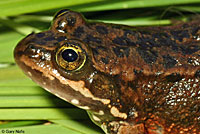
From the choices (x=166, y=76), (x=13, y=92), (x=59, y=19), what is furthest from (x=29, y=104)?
(x=166, y=76)

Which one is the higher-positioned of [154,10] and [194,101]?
[154,10]

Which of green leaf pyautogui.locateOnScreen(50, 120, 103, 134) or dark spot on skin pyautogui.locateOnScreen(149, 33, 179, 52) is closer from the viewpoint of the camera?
dark spot on skin pyautogui.locateOnScreen(149, 33, 179, 52)

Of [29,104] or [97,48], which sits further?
[29,104]

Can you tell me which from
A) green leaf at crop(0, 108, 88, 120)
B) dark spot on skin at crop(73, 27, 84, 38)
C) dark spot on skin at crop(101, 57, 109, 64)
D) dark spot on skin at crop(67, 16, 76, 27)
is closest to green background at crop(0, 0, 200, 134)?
green leaf at crop(0, 108, 88, 120)

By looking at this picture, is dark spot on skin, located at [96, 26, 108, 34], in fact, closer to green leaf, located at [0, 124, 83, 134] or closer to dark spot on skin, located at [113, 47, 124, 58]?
dark spot on skin, located at [113, 47, 124, 58]

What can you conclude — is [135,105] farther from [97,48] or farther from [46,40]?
[46,40]

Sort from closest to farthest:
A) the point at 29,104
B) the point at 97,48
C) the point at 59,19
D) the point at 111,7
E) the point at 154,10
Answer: the point at 97,48
the point at 59,19
the point at 29,104
the point at 111,7
the point at 154,10

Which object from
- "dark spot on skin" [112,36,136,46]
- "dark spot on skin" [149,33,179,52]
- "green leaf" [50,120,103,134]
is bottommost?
"green leaf" [50,120,103,134]
